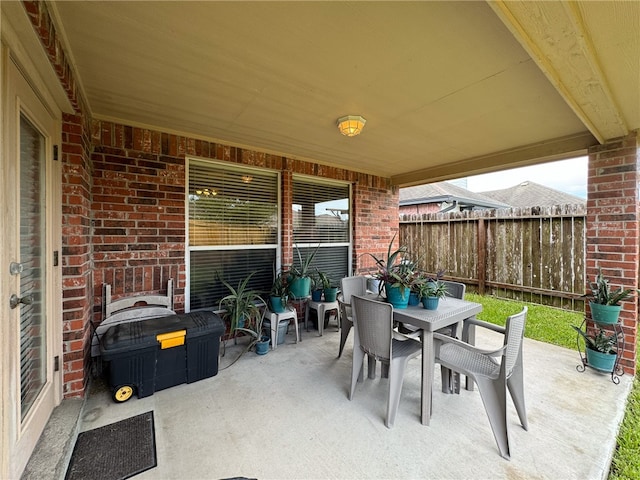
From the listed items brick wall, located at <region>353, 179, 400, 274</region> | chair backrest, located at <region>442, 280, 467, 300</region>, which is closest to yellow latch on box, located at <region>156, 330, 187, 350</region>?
chair backrest, located at <region>442, 280, 467, 300</region>

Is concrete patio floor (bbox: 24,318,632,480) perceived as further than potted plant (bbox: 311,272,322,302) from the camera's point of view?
No

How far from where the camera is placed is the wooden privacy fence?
4.92 m

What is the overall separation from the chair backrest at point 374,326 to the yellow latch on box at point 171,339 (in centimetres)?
158

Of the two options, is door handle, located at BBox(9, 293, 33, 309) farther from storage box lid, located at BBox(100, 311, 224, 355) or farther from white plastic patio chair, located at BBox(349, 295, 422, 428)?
white plastic patio chair, located at BBox(349, 295, 422, 428)

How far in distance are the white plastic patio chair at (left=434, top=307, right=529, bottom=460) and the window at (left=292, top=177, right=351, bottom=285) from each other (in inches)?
102

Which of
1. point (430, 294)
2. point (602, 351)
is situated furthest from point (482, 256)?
point (430, 294)

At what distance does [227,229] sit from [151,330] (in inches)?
59.0

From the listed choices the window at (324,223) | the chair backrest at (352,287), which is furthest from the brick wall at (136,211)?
the chair backrest at (352,287)

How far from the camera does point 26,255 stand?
1751 mm

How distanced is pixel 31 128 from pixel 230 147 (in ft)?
6.44

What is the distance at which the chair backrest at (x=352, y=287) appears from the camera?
11.5 feet

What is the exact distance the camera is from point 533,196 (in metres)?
11.1

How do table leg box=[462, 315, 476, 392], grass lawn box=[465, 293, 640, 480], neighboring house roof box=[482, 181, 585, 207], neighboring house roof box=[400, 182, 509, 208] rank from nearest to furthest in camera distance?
grass lawn box=[465, 293, 640, 480] → table leg box=[462, 315, 476, 392] → neighboring house roof box=[400, 182, 509, 208] → neighboring house roof box=[482, 181, 585, 207]

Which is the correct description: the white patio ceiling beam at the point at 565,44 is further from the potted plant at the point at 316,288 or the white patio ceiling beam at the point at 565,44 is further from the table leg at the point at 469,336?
the potted plant at the point at 316,288
